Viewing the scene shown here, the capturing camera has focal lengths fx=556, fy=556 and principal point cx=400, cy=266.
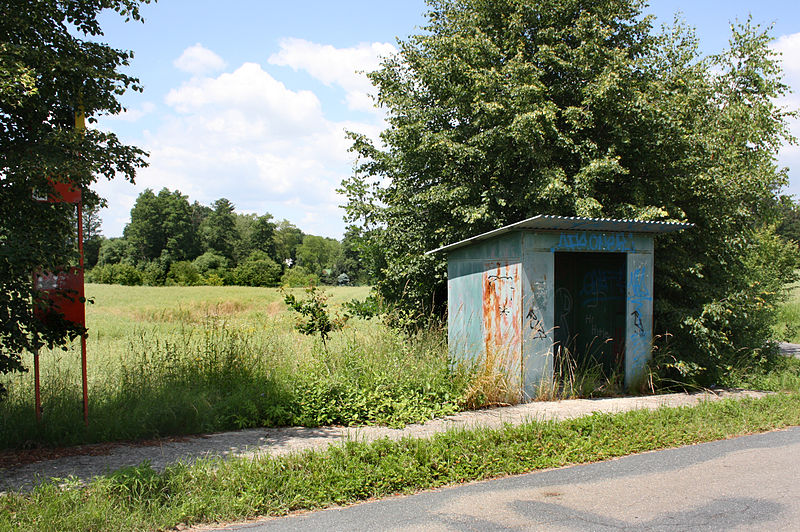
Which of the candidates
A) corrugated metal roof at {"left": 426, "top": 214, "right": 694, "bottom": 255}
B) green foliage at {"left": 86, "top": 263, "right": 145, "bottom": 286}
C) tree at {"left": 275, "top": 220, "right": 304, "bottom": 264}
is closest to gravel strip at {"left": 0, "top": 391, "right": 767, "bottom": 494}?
corrugated metal roof at {"left": 426, "top": 214, "right": 694, "bottom": 255}

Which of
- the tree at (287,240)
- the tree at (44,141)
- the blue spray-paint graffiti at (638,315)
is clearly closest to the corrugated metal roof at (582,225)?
the blue spray-paint graffiti at (638,315)

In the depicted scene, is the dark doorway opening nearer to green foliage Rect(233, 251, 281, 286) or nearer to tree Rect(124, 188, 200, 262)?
green foliage Rect(233, 251, 281, 286)

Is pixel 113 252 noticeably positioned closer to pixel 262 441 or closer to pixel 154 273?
pixel 154 273

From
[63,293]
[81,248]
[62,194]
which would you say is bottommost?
[63,293]

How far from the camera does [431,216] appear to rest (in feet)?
40.4

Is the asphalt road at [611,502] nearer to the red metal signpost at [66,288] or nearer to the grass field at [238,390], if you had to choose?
the grass field at [238,390]

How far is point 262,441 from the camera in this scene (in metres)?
5.86

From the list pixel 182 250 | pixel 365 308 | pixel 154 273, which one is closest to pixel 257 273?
pixel 154 273

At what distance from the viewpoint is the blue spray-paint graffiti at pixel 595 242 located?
834 cm

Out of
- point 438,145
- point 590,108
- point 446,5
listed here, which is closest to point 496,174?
point 438,145

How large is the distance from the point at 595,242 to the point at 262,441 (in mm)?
5648

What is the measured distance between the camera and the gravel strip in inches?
195

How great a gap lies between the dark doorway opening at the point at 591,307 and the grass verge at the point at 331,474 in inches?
138

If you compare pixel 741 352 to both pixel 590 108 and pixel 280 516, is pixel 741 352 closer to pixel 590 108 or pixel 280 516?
pixel 590 108
